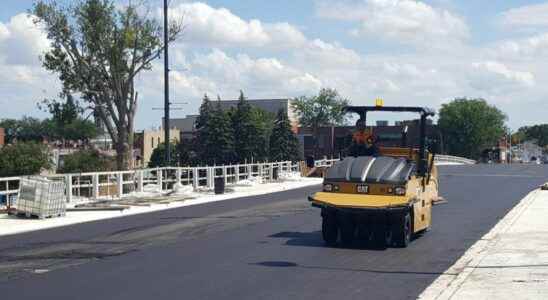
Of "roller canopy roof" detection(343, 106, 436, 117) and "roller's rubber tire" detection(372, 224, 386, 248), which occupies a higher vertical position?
"roller canopy roof" detection(343, 106, 436, 117)

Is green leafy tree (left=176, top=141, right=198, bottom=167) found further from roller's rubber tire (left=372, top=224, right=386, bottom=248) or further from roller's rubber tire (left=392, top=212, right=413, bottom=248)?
roller's rubber tire (left=392, top=212, right=413, bottom=248)

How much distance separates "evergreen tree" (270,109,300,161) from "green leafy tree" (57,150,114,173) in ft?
105

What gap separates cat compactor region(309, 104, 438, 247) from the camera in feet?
52.7

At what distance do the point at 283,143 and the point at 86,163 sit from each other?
3736 centimetres

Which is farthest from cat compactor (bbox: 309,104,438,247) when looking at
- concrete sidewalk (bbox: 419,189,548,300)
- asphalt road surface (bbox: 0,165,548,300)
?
concrete sidewalk (bbox: 419,189,548,300)

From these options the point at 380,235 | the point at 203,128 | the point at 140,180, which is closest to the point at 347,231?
the point at 380,235

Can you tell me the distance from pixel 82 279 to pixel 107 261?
82.5 inches

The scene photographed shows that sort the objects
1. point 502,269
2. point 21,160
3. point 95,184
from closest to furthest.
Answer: point 502,269, point 95,184, point 21,160

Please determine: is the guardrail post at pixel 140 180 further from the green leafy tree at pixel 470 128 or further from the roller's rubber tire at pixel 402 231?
the green leafy tree at pixel 470 128

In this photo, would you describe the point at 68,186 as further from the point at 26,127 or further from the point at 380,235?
the point at 26,127

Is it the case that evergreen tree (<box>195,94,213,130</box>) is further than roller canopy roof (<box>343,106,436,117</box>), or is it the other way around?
evergreen tree (<box>195,94,213,130</box>)

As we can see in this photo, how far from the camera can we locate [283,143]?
91.8 metres

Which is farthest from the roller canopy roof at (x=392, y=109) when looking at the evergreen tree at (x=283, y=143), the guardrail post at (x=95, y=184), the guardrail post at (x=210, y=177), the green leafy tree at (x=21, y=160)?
the evergreen tree at (x=283, y=143)

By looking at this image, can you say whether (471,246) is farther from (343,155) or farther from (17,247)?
(17,247)
